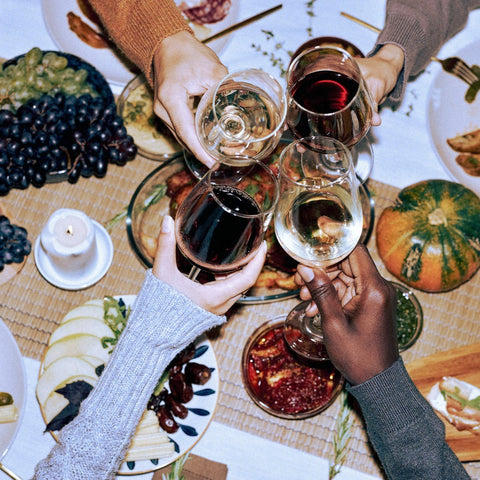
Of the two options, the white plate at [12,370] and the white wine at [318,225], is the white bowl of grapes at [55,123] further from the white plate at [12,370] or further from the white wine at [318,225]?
the white wine at [318,225]

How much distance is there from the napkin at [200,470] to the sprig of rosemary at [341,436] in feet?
0.81

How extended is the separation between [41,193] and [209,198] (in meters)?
0.68

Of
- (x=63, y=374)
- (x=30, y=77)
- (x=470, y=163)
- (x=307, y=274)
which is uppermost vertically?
(x=30, y=77)

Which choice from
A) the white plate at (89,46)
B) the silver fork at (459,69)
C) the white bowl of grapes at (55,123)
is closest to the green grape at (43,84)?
the white bowl of grapes at (55,123)

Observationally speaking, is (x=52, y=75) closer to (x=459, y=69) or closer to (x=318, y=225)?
(x=318, y=225)

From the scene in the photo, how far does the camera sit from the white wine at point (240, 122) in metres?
1.07

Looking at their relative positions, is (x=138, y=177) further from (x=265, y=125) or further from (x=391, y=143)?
(x=391, y=143)

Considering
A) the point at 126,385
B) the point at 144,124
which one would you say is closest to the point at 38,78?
the point at 144,124

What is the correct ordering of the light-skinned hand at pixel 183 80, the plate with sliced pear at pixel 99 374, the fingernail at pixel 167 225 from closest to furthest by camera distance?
1. the fingernail at pixel 167 225
2. the light-skinned hand at pixel 183 80
3. the plate with sliced pear at pixel 99 374

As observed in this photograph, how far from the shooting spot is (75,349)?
4.30 ft

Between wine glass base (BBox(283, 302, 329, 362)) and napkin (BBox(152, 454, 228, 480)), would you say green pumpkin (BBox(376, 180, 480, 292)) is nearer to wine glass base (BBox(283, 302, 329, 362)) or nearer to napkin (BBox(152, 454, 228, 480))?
wine glass base (BBox(283, 302, 329, 362))

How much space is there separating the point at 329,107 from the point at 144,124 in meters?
0.55

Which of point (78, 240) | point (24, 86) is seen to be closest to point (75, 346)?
point (78, 240)

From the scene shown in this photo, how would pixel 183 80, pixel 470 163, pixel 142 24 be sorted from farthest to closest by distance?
pixel 470 163 < pixel 142 24 < pixel 183 80
